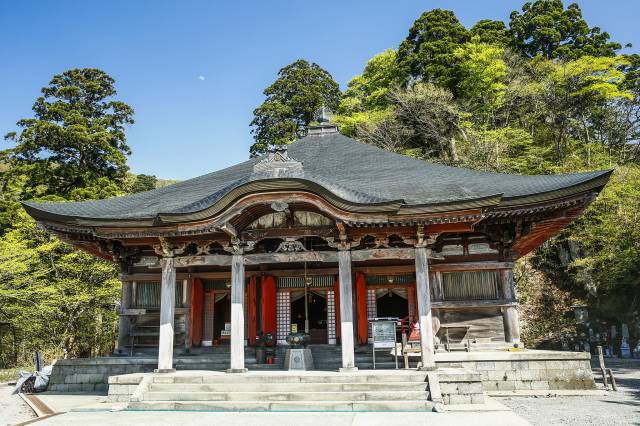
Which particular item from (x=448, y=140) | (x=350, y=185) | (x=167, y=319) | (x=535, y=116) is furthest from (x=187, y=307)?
(x=535, y=116)

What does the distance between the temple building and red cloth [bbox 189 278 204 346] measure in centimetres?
5

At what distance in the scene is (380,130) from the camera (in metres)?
29.1

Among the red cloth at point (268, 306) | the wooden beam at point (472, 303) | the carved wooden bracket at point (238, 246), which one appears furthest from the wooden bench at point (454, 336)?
the carved wooden bracket at point (238, 246)

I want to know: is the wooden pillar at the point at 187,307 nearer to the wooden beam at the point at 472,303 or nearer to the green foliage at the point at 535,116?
the wooden beam at the point at 472,303

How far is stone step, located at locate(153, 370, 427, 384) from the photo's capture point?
834 cm

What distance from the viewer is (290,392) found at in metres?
8.28

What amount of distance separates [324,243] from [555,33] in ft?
107

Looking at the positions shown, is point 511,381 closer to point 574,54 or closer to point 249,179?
point 249,179

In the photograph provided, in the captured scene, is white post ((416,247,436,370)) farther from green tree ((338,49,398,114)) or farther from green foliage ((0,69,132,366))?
green tree ((338,49,398,114))

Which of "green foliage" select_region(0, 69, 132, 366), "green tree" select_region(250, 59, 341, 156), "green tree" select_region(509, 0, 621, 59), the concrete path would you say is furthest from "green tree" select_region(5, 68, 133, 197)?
"green tree" select_region(509, 0, 621, 59)

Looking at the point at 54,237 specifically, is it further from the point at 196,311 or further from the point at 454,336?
the point at 454,336

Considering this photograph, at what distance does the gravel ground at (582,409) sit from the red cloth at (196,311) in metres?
8.04

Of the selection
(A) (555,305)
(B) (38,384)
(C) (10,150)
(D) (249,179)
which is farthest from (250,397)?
(C) (10,150)

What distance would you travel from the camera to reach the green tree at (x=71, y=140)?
2714cm
